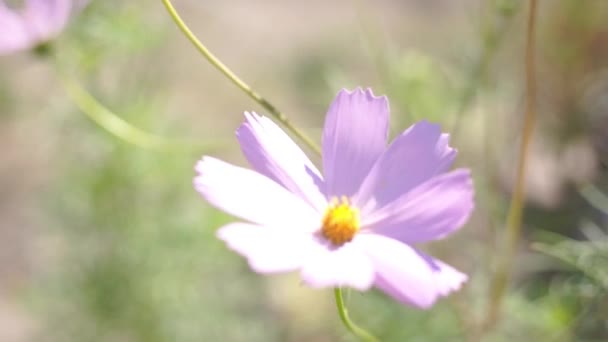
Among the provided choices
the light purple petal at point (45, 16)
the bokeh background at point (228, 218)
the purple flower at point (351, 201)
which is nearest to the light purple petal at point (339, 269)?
the purple flower at point (351, 201)

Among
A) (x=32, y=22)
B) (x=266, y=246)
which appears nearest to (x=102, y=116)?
(x=32, y=22)

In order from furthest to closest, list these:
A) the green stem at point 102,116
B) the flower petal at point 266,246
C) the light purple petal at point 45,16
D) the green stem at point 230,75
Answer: the green stem at point 102,116, the light purple petal at point 45,16, the green stem at point 230,75, the flower petal at point 266,246

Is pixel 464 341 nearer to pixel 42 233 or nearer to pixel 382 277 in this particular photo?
pixel 382 277

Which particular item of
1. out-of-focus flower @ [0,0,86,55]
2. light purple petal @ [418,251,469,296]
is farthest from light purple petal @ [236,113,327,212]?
out-of-focus flower @ [0,0,86,55]

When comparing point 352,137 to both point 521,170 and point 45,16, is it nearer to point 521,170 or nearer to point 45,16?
point 521,170

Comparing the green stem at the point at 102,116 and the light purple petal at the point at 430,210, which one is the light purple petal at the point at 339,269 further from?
the green stem at the point at 102,116

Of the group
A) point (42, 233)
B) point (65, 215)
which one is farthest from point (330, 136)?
point (42, 233)
